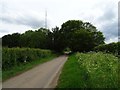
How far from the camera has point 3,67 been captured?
23891mm

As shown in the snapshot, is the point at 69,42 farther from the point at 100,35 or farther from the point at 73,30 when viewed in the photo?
the point at 100,35

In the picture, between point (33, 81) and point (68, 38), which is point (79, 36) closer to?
point (68, 38)

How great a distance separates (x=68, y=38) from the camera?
93.1 meters

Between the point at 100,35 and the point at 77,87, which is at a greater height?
the point at 100,35

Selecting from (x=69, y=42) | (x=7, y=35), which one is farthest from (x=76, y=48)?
(x=7, y=35)

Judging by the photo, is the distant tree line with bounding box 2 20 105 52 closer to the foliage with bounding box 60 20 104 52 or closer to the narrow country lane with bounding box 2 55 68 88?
the foliage with bounding box 60 20 104 52

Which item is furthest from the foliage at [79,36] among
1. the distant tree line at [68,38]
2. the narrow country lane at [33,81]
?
the narrow country lane at [33,81]

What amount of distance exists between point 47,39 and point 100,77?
81472mm

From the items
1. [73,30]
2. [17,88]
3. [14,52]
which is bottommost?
[17,88]

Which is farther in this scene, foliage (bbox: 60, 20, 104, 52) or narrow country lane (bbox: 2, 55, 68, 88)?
foliage (bbox: 60, 20, 104, 52)

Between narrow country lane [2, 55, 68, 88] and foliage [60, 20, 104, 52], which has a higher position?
foliage [60, 20, 104, 52]

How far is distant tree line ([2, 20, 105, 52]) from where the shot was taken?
3420 inches

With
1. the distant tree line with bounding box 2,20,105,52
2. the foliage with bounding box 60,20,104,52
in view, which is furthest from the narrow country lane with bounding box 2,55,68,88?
the foliage with bounding box 60,20,104,52

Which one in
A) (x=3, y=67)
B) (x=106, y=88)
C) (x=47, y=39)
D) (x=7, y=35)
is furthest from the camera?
(x=7, y=35)
